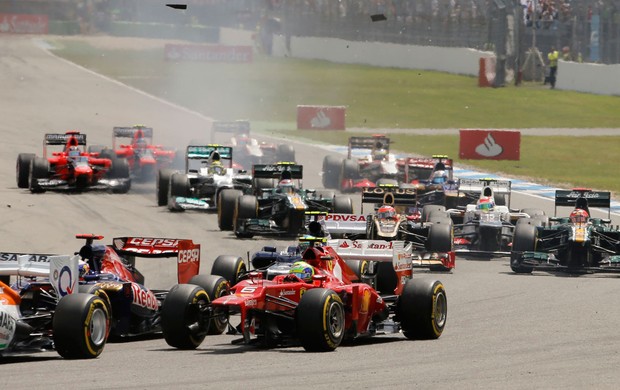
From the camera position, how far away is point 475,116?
62.3 m

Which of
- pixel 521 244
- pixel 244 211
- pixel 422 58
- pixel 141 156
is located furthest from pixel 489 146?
pixel 422 58

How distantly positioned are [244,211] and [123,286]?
1169 cm

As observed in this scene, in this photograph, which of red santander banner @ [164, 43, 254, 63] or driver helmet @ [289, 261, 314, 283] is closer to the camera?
driver helmet @ [289, 261, 314, 283]

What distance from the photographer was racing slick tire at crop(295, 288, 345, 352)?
14.9 metres

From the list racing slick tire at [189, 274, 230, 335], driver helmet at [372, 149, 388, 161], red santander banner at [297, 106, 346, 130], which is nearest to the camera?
racing slick tire at [189, 274, 230, 335]

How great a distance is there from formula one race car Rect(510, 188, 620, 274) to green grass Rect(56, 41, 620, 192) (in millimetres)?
15621

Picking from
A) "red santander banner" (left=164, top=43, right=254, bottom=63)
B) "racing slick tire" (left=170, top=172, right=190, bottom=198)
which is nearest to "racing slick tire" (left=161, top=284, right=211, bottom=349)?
"racing slick tire" (left=170, top=172, right=190, bottom=198)

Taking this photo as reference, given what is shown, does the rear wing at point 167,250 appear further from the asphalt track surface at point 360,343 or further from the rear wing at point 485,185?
the rear wing at point 485,185

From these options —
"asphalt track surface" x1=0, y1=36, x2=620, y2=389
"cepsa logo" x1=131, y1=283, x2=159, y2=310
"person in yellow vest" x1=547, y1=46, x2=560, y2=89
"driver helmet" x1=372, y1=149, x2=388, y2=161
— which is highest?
"person in yellow vest" x1=547, y1=46, x2=560, y2=89

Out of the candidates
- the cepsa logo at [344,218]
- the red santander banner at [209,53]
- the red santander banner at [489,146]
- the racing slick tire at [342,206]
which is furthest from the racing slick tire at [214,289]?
the red santander banner at [209,53]

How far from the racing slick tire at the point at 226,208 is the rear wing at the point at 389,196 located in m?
3.43

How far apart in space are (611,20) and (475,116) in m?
9.24

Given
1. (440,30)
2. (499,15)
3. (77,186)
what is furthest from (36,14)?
(77,186)

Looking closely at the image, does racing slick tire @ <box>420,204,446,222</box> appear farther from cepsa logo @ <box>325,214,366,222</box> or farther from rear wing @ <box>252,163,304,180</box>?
cepsa logo @ <box>325,214,366,222</box>
